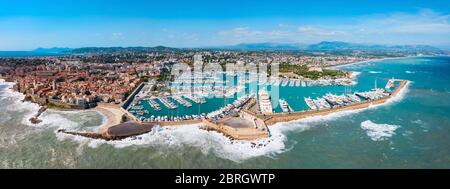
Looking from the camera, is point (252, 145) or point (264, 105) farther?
point (264, 105)

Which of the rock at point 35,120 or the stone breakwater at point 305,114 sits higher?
the stone breakwater at point 305,114

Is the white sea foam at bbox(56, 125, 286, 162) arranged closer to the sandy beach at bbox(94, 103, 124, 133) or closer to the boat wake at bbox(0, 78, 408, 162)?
the boat wake at bbox(0, 78, 408, 162)

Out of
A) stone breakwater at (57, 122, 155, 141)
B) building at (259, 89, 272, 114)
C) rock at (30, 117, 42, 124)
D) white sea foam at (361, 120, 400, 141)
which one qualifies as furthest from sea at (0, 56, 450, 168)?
building at (259, 89, 272, 114)

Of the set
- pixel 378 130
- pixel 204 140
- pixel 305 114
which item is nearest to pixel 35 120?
pixel 204 140

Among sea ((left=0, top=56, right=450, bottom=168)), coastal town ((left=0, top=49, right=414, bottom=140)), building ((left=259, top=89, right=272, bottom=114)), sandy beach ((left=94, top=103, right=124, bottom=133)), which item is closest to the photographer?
sea ((left=0, top=56, right=450, bottom=168))

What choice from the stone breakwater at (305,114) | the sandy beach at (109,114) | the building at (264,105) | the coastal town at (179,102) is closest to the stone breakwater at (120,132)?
the coastal town at (179,102)

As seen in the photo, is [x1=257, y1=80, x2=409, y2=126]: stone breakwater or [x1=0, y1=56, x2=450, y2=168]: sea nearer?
[x1=0, y1=56, x2=450, y2=168]: sea

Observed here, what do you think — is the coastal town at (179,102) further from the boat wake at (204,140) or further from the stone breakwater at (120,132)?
the boat wake at (204,140)

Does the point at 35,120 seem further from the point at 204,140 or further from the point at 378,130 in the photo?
the point at 378,130
